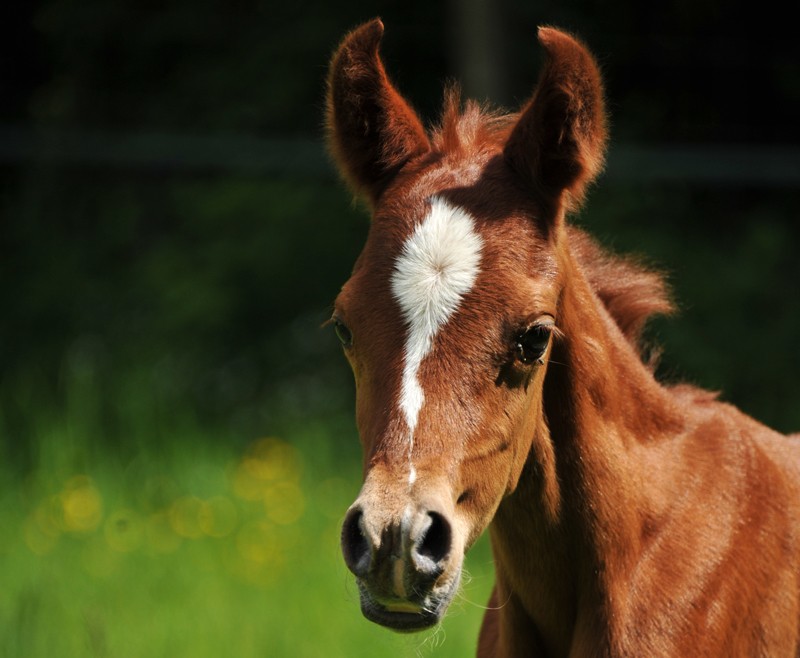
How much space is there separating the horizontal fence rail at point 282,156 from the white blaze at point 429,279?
5.76 metres

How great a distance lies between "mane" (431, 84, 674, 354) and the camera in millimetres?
2918

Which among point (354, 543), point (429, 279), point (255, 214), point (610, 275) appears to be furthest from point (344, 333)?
point (255, 214)

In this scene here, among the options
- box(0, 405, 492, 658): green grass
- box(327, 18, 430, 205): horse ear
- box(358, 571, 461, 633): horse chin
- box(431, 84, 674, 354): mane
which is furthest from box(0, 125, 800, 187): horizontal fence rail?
box(358, 571, 461, 633): horse chin

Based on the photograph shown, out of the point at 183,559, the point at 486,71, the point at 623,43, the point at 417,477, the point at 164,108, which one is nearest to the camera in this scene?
the point at 417,477

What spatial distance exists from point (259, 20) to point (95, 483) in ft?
15.9

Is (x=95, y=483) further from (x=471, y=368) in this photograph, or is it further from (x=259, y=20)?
(x=259, y=20)

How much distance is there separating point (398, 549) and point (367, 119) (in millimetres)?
1198

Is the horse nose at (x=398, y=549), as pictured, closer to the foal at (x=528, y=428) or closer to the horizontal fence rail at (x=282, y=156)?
the foal at (x=528, y=428)

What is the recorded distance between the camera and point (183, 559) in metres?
5.20

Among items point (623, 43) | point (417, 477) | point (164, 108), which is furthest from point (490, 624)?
point (164, 108)

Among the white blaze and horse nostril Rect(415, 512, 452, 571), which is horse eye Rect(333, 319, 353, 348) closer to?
the white blaze

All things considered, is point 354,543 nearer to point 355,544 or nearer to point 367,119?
point 355,544

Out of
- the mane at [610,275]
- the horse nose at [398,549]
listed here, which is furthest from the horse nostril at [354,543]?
the mane at [610,275]

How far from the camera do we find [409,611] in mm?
2223
